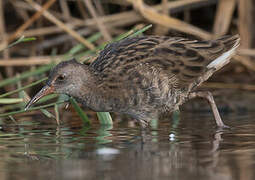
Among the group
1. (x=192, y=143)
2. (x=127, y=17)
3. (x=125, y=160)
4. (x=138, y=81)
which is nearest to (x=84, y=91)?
(x=138, y=81)

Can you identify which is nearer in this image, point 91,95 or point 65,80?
point 65,80

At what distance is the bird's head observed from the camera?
15.9 ft

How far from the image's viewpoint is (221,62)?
17.7ft

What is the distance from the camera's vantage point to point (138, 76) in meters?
4.96

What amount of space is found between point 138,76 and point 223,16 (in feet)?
10.1

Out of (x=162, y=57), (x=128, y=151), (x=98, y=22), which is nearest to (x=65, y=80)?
(x=162, y=57)

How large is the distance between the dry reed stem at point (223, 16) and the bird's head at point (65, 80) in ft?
10.3

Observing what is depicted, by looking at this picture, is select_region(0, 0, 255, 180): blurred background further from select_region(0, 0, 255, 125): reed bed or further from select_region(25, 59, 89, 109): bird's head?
select_region(25, 59, 89, 109): bird's head

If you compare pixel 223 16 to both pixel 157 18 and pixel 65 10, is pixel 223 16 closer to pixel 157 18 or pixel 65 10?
pixel 157 18

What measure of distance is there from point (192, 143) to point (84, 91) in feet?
3.66

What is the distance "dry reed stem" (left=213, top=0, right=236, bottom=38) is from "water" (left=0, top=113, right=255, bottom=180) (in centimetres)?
225

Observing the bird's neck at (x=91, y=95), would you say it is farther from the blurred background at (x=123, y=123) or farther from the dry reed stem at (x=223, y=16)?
the dry reed stem at (x=223, y=16)

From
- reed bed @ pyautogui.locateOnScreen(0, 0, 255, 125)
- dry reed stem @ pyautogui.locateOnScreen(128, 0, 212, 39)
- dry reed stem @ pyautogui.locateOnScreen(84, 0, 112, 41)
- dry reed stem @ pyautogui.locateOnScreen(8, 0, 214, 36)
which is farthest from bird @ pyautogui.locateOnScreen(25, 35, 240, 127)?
dry reed stem @ pyautogui.locateOnScreen(8, 0, 214, 36)

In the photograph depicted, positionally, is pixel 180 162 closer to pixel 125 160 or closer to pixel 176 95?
pixel 125 160
